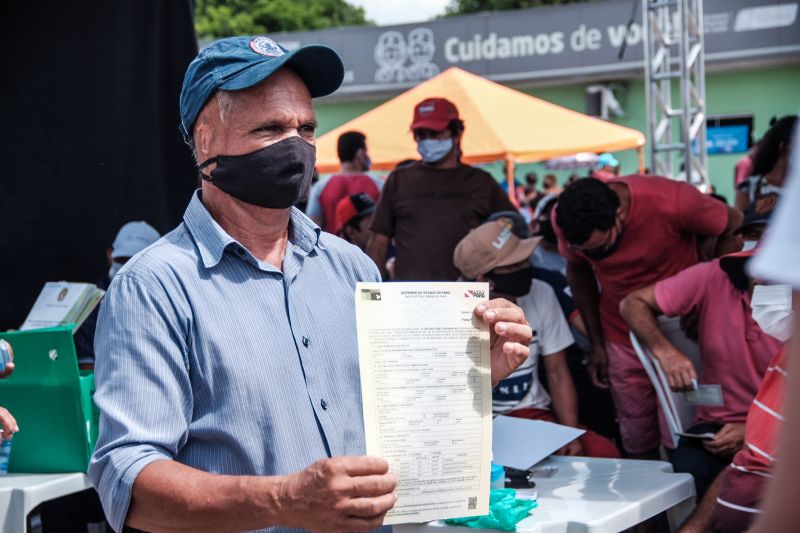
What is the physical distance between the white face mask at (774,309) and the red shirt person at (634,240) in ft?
4.22

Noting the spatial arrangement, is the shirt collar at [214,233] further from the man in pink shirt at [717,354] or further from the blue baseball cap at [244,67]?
the man in pink shirt at [717,354]

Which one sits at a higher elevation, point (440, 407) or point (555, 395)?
point (440, 407)

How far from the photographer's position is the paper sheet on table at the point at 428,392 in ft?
4.79

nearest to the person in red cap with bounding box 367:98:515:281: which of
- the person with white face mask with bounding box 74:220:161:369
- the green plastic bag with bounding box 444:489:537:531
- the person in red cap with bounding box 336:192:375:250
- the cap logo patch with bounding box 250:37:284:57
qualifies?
the person in red cap with bounding box 336:192:375:250

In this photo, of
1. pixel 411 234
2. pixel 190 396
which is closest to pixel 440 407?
pixel 190 396

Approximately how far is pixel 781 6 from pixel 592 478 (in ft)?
54.4

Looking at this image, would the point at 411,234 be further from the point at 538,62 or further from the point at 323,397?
the point at 538,62

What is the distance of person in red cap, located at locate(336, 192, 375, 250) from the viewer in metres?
5.90

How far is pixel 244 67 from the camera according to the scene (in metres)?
1.52

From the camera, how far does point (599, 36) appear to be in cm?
1825

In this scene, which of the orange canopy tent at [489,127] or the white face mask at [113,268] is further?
the orange canopy tent at [489,127]

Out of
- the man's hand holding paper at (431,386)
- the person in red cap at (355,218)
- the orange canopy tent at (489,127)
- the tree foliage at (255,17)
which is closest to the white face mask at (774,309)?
the man's hand holding paper at (431,386)

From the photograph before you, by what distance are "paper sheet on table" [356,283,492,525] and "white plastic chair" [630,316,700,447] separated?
2.13 meters

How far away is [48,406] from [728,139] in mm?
14480
